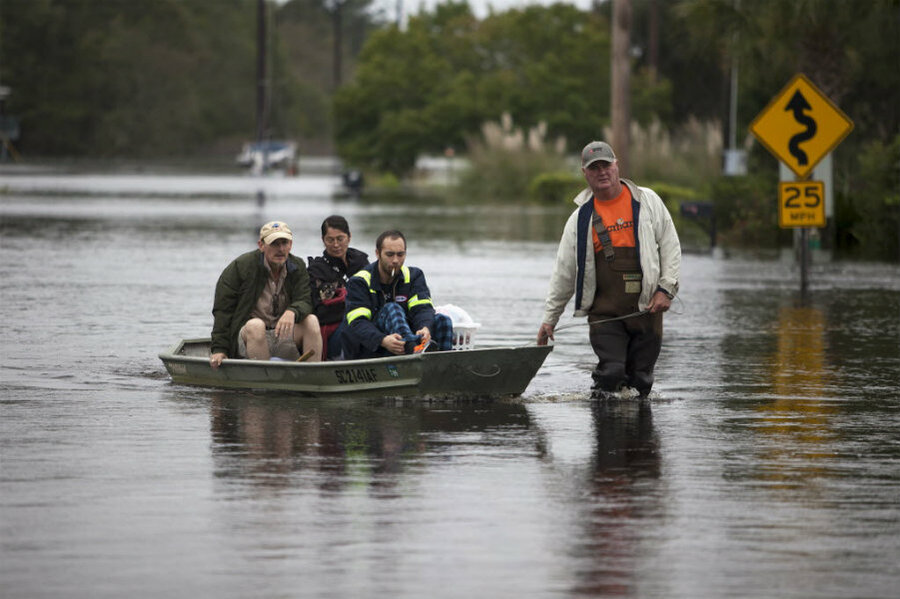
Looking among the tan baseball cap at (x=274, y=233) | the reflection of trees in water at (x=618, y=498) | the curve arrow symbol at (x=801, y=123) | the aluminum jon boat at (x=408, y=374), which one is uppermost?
the curve arrow symbol at (x=801, y=123)

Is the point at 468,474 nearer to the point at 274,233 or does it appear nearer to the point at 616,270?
the point at 616,270

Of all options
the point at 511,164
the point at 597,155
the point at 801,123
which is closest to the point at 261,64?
the point at 511,164

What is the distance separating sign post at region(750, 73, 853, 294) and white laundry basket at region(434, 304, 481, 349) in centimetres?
851

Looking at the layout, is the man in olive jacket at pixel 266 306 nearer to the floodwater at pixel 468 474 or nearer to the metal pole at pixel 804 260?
the floodwater at pixel 468 474

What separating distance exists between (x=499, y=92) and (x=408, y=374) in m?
54.6

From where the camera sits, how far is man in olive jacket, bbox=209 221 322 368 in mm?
12789

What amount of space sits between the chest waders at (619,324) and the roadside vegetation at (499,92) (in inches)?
672

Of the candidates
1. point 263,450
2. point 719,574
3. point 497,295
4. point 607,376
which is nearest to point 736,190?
point 497,295

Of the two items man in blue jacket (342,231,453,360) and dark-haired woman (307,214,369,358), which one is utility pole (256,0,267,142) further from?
man in blue jacket (342,231,453,360)

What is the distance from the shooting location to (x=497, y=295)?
70.3 feet

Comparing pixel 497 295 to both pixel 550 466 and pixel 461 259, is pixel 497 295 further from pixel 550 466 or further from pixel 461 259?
pixel 550 466

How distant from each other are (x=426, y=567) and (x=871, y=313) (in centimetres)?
1304

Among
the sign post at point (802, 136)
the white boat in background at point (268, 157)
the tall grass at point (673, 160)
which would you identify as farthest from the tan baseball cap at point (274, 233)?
the white boat in background at point (268, 157)

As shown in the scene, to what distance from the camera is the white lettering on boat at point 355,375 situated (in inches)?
478
